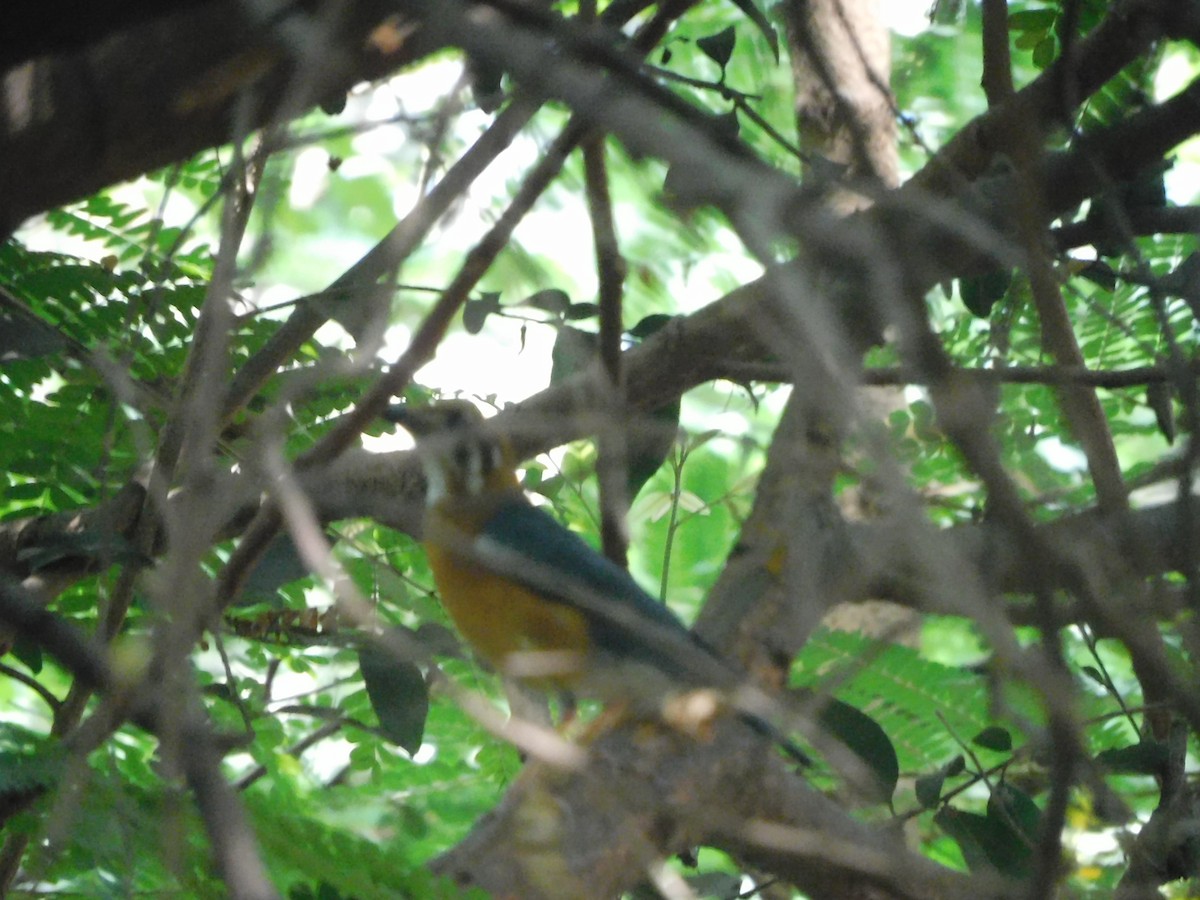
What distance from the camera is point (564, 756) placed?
52.4 inches

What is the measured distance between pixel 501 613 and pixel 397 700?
915 millimetres

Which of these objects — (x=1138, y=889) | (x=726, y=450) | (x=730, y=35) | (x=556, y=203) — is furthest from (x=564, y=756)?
(x=726, y=450)

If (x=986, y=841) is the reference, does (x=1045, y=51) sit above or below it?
above

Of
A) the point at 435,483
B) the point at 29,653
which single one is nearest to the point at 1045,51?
the point at 435,483

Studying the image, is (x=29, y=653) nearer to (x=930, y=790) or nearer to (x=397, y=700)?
(x=397, y=700)

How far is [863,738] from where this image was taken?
3.12 meters

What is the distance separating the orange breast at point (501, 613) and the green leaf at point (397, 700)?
80cm

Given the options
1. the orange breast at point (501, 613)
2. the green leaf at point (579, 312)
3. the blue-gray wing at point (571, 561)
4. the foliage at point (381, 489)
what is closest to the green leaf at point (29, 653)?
the foliage at point (381, 489)

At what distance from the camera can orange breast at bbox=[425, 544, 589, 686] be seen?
3811 mm

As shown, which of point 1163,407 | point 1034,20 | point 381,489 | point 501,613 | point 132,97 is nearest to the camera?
point 132,97

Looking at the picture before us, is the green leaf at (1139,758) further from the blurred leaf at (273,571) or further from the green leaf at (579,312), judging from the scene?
the blurred leaf at (273,571)

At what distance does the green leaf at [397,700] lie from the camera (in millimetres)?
2908

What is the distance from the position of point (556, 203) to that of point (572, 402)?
681 millimetres

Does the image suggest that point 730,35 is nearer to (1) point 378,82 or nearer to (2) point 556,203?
(2) point 556,203
